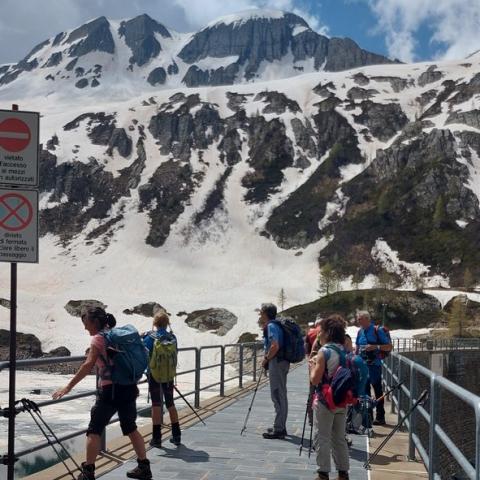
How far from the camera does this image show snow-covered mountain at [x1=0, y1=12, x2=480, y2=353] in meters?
102

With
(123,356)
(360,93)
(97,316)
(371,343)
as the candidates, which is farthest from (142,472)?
(360,93)

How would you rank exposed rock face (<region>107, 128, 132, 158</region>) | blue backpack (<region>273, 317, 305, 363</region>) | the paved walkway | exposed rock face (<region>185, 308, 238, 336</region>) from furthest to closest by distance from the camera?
1. exposed rock face (<region>107, 128, 132, 158</region>)
2. exposed rock face (<region>185, 308, 238, 336</region>)
3. blue backpack (<region>273, 317, 305, 363</region>)
4. the paved walkway

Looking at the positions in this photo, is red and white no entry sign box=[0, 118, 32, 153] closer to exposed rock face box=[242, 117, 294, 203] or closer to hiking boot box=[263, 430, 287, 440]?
hiking boot box=[263, 430, 287, 440]

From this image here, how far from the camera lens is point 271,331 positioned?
971 centimetres

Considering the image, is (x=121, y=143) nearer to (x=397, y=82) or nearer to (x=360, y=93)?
(x=360, y=93)

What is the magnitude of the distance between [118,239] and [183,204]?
14.2 meters

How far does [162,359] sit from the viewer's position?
29.8ft

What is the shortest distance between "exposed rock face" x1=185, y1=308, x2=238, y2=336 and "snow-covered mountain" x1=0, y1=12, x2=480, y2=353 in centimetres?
167

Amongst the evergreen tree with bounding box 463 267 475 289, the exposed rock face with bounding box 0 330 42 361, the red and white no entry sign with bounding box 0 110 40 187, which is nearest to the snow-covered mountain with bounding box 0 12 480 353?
the evergreen tree with bounding box 463 267 475 289

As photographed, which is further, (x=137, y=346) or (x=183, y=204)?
(x=183, y=204)

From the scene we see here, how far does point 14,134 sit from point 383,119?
141m

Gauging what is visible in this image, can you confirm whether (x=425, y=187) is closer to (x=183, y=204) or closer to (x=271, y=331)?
(x=183, y=204)

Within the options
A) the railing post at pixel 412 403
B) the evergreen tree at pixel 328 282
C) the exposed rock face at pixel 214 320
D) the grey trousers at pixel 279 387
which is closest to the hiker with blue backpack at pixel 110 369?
the grey trousers at pixel 279 387

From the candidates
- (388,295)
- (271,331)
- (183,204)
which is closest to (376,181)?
(183,204)
